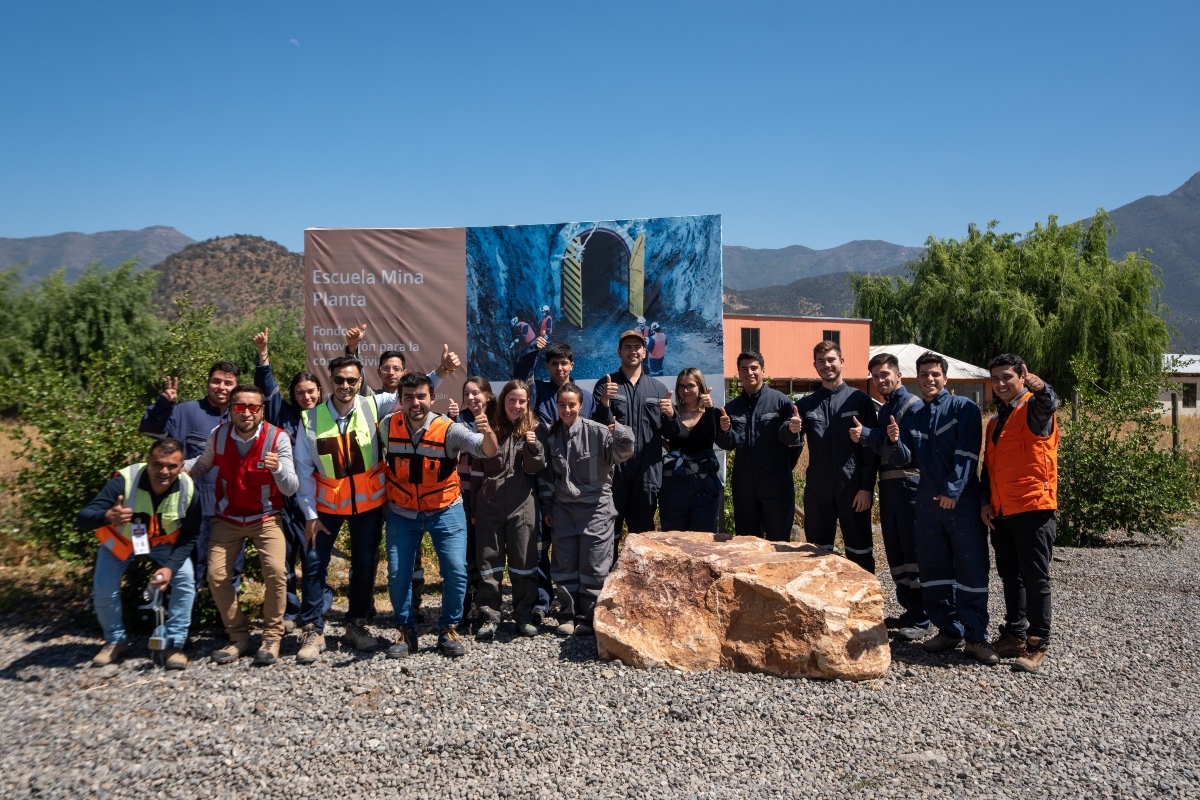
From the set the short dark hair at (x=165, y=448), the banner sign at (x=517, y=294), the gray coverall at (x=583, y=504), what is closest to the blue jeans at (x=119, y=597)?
the short dark hair at (x=165, y=448)

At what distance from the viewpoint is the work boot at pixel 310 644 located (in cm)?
503

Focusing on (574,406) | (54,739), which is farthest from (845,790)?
(54,739)

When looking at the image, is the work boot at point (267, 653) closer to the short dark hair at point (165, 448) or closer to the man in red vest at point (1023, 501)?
the short dark hair at point (165, 448)

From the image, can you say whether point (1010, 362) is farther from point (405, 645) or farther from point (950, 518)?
point (405, 645)

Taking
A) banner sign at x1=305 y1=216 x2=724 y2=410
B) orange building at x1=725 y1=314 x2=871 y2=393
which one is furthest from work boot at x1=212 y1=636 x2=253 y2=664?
orange building at x1=725 y1=314 x2=871 y2=393

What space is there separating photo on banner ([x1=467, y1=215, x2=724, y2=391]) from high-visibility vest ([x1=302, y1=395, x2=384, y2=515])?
227cm

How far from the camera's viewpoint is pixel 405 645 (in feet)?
16.8

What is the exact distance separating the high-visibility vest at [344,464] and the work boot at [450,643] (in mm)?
988

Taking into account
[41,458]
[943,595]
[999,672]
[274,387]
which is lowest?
[999,672]

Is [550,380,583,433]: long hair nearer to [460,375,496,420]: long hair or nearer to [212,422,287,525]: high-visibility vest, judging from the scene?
[460,375,496,420]: long hair

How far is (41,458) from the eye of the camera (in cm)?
541

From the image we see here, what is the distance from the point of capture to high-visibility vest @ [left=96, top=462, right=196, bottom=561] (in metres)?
4.95

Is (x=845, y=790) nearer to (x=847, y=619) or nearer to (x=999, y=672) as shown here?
(x=847, y=619)

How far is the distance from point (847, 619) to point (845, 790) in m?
1.36
